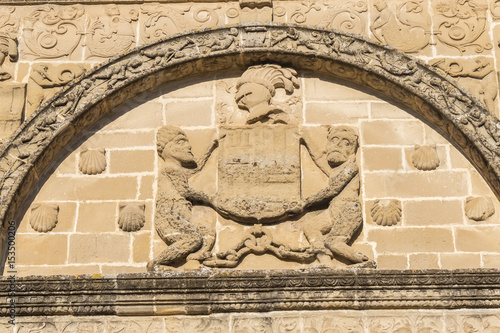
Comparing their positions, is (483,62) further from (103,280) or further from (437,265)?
(103,280)

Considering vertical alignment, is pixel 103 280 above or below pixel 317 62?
below

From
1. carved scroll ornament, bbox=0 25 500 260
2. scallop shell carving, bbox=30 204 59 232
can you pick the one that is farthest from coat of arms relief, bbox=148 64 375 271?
scallop shell carving, bbox=30 204 59 232

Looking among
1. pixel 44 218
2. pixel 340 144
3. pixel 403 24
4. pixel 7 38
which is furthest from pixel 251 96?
pixel 7 38

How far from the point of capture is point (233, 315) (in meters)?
8.84

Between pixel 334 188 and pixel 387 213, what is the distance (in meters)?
0.48

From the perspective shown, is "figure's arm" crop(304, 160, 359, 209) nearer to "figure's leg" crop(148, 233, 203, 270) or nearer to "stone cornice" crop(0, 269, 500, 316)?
"stone cornice" crop(0, 269, 500, 316)

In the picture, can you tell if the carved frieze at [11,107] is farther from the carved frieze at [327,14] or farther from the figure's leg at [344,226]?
the figure's leg at [344,226]

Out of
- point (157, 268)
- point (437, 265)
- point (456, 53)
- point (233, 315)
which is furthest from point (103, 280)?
point (456, 53)

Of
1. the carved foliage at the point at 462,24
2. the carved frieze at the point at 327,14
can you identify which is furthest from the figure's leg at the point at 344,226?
the carved foliage at the point at 462,24

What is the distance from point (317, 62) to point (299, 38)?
0.27 m

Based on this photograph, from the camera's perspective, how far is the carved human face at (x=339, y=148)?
948cm

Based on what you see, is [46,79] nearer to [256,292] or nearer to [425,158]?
[256,292]

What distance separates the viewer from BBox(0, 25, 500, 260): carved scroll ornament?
31.0 ft

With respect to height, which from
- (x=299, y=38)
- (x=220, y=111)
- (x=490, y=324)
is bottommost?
(x=490, y=324)
